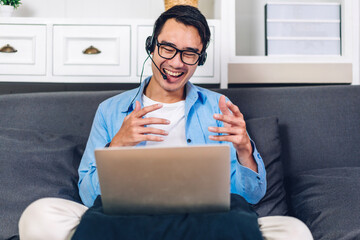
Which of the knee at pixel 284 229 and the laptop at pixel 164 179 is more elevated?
the laptop at pixel 164 179

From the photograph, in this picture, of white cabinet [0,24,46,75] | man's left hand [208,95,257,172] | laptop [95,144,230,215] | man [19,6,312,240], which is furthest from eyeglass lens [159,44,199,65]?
white cabinet [0,24,46,75]

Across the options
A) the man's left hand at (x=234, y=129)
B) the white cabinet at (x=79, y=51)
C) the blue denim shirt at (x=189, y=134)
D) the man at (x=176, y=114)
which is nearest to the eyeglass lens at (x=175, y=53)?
the man at (x=176, y=114)

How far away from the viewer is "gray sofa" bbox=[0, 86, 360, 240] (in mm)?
1154

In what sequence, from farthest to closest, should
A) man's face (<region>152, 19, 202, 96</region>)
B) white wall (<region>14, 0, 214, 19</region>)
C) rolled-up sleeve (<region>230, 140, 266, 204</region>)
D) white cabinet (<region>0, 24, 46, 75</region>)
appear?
1. white wall (<region>14, 0, 214, 19</region>)
2. white cabinet (<region>0, 24, 46, 75</region>)
3. man's face (<region>152, 19, 202, 96</region>)
4. rolled-up sleeve (<region>230, 140, 266, 204</region>)

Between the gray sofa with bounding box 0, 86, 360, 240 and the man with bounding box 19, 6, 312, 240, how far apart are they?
0.14 meters

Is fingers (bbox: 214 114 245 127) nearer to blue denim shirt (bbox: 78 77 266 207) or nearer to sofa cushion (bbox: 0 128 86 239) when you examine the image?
blue denim shirt (bbox: 78 77 266 207)

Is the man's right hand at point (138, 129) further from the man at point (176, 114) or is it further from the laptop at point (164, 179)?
the laptop at point (164, 179)

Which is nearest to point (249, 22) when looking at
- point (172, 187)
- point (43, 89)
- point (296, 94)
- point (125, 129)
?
point (296, 94)

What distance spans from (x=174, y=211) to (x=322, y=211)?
1.78ft

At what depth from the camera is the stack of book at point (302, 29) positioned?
1.82 meters

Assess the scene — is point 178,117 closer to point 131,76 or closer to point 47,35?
point 131,76

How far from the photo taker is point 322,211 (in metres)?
1.13

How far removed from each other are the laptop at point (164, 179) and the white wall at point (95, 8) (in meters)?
1.48

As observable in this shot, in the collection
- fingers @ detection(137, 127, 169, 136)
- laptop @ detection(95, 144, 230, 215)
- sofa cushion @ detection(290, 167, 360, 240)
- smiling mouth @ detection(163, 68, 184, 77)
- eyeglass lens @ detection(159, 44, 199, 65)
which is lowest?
sofa cushion @ detection(290, 167, 360, 240)
